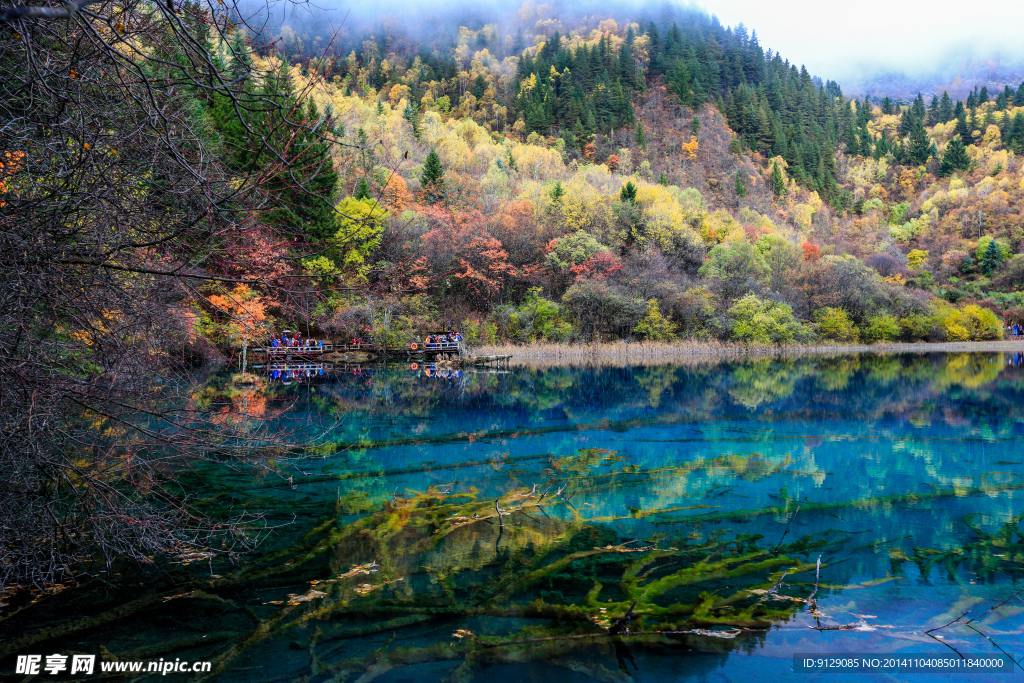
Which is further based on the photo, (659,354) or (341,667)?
(659,354)

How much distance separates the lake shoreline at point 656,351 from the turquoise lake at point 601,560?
56.0 feet

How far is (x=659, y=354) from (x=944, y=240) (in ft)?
117

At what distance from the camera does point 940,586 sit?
4.18 meters

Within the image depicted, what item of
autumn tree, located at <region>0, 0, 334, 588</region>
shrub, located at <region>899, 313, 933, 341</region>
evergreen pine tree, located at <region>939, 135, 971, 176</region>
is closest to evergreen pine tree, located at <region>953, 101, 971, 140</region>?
evergreen pine tree, located at <region>939, 135, 971, 176</region>

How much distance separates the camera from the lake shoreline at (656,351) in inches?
1080

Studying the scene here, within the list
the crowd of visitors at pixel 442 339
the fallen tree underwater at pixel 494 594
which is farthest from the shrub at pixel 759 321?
the fallen tree underwater at pixel 494 594

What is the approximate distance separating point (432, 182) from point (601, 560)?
36.0 meters

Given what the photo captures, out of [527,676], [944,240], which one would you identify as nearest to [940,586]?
[527,676]

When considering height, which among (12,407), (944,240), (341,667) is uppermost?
(944,240)

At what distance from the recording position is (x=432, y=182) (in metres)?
38.2

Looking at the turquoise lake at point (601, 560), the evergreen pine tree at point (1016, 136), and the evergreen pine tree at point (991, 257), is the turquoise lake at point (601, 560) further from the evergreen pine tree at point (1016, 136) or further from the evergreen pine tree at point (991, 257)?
the evergreen pine tree at point (1016, 136)

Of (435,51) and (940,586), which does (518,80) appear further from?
(940,586)

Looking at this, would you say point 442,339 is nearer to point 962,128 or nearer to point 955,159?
point 955,159

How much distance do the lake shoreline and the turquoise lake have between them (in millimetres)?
17069
